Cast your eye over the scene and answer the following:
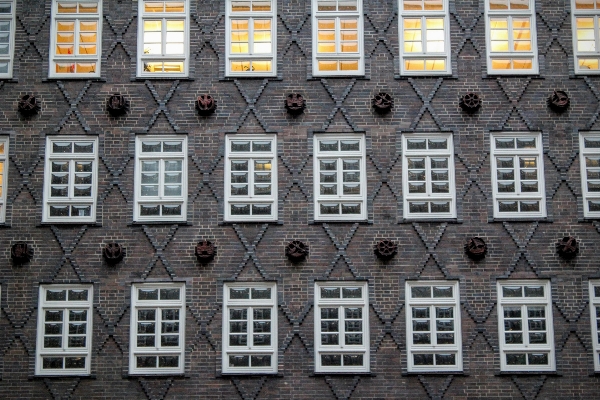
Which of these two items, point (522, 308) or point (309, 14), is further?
point (309, 14)

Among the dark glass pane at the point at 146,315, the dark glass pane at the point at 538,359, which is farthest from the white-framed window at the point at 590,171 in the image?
the dark glass pane at the point at 146,315

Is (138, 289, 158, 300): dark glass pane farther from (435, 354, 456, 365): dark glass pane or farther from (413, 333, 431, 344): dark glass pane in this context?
(435, 354, 456, 365): dark glass pane

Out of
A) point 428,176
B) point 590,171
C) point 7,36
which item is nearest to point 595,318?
point 590,171

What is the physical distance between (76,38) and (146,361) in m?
7.77

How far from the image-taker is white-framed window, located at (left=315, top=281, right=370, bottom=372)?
62.3ft

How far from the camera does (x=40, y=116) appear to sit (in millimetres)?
20234

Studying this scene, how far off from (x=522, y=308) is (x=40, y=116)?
11.7m

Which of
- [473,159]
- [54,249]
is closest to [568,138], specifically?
[473,159]

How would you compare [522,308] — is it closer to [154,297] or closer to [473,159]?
[473,159]

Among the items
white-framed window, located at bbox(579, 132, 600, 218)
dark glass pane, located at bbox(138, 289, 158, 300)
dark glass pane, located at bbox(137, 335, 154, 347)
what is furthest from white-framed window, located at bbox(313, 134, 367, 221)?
white-framed window, located at bbox(579, 132, 600, 218)

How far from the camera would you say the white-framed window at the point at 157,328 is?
19000 mm

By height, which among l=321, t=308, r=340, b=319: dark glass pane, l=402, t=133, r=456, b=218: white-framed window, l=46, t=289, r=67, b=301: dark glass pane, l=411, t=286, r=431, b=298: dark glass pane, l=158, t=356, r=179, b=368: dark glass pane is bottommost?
l=158, t=356, r=179, b=368: dark glass pane

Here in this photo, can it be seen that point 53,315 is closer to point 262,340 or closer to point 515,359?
point 262,340

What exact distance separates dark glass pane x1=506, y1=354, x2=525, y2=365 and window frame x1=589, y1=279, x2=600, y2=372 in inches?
60.6
